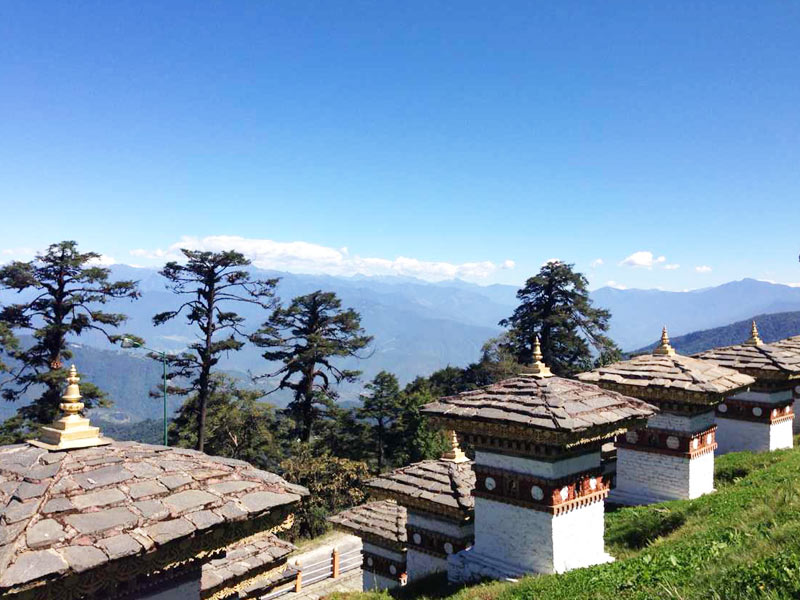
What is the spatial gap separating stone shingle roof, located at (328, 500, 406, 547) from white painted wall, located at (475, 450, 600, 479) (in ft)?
14.5

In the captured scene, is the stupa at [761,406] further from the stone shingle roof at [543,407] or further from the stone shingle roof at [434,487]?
the stone shingle roof at [434,487]

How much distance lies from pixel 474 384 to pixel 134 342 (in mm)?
31240

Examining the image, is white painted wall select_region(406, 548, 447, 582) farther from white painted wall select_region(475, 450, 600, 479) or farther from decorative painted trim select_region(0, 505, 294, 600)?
decorative painted trim select_region(0, 505, 294, 600)

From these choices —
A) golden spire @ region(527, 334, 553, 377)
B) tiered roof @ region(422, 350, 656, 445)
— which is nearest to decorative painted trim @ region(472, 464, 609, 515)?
tiered roof @ region(422, 350, 656, 445)

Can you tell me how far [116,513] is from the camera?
4320 millimetres

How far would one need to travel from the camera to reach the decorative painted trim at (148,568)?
12.3 ft

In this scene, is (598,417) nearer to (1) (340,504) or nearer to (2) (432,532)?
(2) (432,532)

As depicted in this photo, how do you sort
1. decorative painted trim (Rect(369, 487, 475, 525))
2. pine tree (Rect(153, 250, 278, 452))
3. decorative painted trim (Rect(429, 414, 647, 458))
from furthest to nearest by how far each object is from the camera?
pine tree (Rect(153, 250, 278, 452)) → decorative painted trim (Rect(369, 487, 475, 525)) → decorative painted trim (Rect(429, 414, 647, 458))

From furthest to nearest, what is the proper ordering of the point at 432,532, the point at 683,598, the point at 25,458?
the point at 432,532 → the point at 683,598 → the point at 25,458

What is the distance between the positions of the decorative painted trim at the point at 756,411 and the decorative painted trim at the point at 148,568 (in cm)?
1616

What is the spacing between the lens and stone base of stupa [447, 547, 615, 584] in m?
10.1

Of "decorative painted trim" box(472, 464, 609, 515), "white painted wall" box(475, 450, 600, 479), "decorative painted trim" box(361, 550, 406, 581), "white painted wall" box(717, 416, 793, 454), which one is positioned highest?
"white painted wall" box(475, 450, 600, 479)

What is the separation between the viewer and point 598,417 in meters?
10.1

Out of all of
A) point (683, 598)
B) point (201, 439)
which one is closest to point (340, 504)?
point (201, 439)
